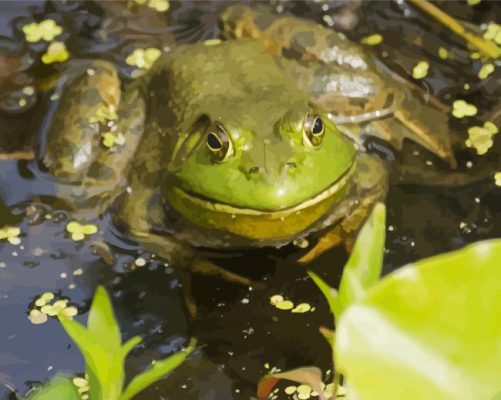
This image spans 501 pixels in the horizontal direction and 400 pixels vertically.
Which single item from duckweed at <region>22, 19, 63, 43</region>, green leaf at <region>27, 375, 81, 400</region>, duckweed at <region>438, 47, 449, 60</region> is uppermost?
green leaf at <region>27, 375, 81, 400</region>

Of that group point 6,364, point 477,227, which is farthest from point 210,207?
point 477,227

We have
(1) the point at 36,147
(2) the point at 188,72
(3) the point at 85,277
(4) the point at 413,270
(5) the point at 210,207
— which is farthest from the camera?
(1) the point at 36,147

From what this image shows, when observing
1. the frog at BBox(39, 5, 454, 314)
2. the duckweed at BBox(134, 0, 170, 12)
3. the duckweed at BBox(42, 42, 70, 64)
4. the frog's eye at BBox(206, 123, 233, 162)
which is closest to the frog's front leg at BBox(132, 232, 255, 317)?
the frog at BBox(39, 5, 454, 314)

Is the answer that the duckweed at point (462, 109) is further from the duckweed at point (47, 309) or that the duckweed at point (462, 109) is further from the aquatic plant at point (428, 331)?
the aquatic plant at point (428, 331)

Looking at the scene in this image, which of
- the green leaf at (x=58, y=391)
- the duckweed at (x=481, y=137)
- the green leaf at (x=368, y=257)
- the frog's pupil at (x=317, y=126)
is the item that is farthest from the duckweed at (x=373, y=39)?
the green leaf at (x=58, y=391)

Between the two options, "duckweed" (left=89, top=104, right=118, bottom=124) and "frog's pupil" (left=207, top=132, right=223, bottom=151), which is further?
"duckweed" (left=89, top=104, right=118, bottom=124)

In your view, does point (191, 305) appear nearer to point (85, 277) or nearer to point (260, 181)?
point (85, 277)

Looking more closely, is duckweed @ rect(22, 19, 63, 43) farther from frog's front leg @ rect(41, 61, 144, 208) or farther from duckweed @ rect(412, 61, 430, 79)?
duckweed @ rect(412, 61, 430, 79)
